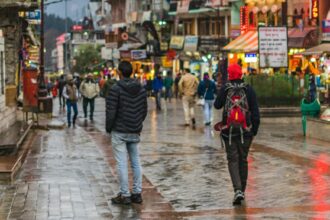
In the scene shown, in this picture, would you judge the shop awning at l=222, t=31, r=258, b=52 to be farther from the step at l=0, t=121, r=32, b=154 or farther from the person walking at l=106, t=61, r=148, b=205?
the person walking at l=106, t=61, r=148, b=205

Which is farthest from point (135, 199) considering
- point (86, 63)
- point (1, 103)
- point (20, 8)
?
point (86, 63)

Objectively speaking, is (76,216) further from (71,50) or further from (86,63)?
(71,50)

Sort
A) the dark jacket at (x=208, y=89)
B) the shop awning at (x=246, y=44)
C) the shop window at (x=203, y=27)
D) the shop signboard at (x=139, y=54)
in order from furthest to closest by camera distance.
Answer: the shop signboard at (x=139, y=54), the shop window at (x=203, y=27), the shop awning at (x=246, y=44), the dark jacket at (x=208, y=89)

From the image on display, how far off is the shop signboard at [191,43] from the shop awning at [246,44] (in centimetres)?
1397

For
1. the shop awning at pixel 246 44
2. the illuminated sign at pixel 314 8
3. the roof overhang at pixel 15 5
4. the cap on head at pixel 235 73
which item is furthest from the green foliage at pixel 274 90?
the cap on head at pixel 235 73

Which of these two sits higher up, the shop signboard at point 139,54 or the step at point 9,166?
the shop signboard at point 139,54

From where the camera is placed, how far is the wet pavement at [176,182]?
905cm

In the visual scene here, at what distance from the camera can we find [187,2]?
62.5 meters

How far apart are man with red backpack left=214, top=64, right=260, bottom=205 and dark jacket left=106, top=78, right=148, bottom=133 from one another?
3.50 ft

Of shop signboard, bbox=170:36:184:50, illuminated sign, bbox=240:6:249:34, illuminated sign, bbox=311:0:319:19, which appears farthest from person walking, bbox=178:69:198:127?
shop signboard, bbox=170:36:184:50

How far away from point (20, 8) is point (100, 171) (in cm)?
928

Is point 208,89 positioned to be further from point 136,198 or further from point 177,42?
point 177,42

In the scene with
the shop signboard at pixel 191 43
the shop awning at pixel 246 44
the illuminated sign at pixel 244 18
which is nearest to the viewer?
the shop awning at pixel 246 44

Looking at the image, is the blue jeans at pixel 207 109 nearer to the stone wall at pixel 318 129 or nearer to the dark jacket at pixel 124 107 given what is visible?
the stone wall at pixel 318 129
